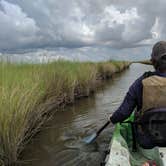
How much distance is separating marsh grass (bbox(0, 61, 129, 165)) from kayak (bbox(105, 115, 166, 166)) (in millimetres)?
1591

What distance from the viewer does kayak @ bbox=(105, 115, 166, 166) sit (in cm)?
287

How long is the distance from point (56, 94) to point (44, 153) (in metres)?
3.10

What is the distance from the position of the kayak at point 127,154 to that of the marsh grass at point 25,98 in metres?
1.59

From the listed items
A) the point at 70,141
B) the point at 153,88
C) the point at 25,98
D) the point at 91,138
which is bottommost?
the point at 70,141

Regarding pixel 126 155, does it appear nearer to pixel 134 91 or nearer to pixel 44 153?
pixel 134 91

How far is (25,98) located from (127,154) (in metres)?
2.21

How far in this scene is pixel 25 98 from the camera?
185 inches

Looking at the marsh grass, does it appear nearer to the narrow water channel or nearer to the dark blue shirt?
the narrow water channel

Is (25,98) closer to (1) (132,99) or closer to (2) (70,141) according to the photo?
(2) (70,141)

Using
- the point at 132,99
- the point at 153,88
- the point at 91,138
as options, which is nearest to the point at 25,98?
the point at 91,138

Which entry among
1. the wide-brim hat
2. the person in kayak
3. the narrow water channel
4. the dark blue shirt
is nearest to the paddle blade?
the narrow water channel

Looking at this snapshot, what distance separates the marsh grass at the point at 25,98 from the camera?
13.5 feet

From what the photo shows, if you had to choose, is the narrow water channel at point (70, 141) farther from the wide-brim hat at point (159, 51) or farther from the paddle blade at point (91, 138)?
the wide-brim hat at point (159, 51)

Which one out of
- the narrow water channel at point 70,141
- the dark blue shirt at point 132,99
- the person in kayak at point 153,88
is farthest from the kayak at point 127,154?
the narrow water channel at point 70,141
